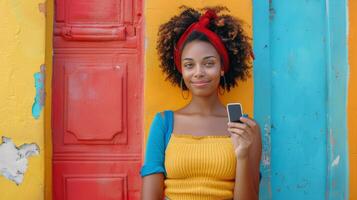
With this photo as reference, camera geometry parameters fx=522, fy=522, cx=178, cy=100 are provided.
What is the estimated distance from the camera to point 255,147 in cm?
291

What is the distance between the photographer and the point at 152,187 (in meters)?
2.92

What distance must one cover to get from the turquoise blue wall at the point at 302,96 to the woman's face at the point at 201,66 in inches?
20.8

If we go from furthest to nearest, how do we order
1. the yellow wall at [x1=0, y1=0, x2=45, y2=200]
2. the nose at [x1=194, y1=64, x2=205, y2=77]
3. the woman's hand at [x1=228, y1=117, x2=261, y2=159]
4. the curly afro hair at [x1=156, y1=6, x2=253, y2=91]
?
the yellow wall at [x1=0, y1=0, x2=45, y2=200]
the curly afro hair at [x1=156, y1=6, x2=253, y2=91]
the nose at [x1=194, y1=64, x2=205, y2=77]
the woman's hand at [x1=228, y1=117, x2=261, y2=159]

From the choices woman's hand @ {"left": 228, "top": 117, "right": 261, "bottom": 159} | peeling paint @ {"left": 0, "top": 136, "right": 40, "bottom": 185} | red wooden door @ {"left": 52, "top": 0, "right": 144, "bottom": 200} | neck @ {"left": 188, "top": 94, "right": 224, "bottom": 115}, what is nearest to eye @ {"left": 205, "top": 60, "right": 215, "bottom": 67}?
neck @ {"left": 188, "top": 94, "right": 224, "bottom": 115}

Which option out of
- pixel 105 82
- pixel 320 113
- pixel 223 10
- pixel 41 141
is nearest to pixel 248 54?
pixel 223 10

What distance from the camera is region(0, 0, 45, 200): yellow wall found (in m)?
3.22

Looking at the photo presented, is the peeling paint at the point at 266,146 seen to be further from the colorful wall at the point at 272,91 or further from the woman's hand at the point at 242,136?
the woman's hand at the point at 242,136

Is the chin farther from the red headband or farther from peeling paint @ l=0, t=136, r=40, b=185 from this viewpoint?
peeling paint @ l=0, t=136, r=40, b=185

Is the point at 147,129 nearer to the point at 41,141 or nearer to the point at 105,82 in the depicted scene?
the point at 105,82

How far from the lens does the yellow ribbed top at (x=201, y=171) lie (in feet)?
9.35

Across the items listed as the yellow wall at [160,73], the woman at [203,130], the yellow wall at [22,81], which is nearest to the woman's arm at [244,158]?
the woman at [203,130]

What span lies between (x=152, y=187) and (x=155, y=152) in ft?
0.64

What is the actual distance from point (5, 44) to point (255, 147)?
167cm

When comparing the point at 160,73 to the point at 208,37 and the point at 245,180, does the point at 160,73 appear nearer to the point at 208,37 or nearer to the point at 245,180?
the point at 208,37
